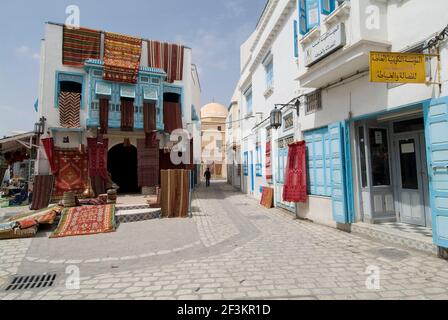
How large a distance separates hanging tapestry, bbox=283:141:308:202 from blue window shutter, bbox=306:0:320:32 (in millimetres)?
3404

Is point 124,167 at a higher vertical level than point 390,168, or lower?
higher

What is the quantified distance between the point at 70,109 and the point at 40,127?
5.28ft

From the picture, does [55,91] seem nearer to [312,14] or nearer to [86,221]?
[86,221]

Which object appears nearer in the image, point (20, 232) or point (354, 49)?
point (354, 49)

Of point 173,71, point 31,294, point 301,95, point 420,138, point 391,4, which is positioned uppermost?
point 173,71

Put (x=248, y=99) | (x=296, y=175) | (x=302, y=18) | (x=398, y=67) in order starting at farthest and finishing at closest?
(x=248, y=99) < (x=296, y=175) < (x=302, y=18) < (x=398, y=67)

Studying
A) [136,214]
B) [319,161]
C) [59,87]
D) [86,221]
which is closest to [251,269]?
[319,161]

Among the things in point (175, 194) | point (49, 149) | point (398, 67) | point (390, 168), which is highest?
point (398, 67)

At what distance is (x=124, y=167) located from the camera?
1614cm
